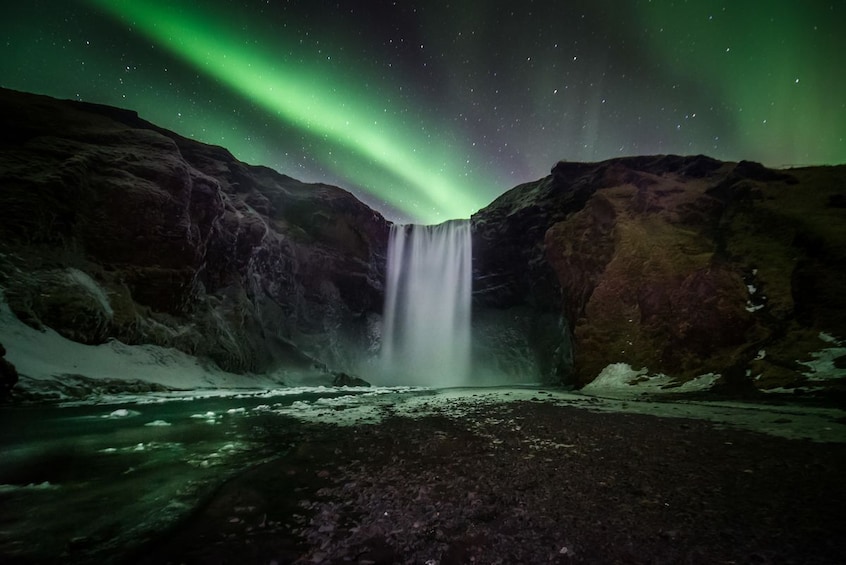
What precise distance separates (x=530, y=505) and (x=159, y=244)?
3263 cm

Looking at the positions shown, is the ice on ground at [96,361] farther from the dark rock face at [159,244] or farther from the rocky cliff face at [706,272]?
the rocky cliff face at [706,272]

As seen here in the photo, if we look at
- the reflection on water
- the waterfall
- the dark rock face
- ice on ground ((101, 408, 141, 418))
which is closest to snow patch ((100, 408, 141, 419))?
ice on ground ((101, 408, 141, 418))

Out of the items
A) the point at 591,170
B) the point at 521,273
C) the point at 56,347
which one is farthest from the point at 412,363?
the point at 56,347

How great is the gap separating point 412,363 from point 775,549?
48.6m

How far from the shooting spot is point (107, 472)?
17.3ft

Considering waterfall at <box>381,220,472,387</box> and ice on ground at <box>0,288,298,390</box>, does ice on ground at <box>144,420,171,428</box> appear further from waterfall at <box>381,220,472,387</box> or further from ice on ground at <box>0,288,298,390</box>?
waterfall at <box>381,220,472,387</box>

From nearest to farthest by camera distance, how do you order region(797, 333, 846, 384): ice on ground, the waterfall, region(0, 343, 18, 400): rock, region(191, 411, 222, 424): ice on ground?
1. region(191, 411, 222, 424): ice on ground
2. region(797, 333, 846, 384): ice on ground
3. region(0, 343, 18, 400): rock
4. the waterfall

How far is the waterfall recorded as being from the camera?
5003cm

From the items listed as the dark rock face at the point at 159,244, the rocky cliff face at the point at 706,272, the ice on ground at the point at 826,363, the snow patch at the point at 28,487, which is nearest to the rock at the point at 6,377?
the dark rock face at the point at 159,244

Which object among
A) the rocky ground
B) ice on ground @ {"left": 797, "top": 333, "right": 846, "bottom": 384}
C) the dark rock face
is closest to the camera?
the rocky ground

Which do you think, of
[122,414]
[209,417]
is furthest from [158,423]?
[122,414]

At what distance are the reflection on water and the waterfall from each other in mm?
40456

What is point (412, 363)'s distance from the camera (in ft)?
165

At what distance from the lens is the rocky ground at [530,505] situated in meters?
3.01
